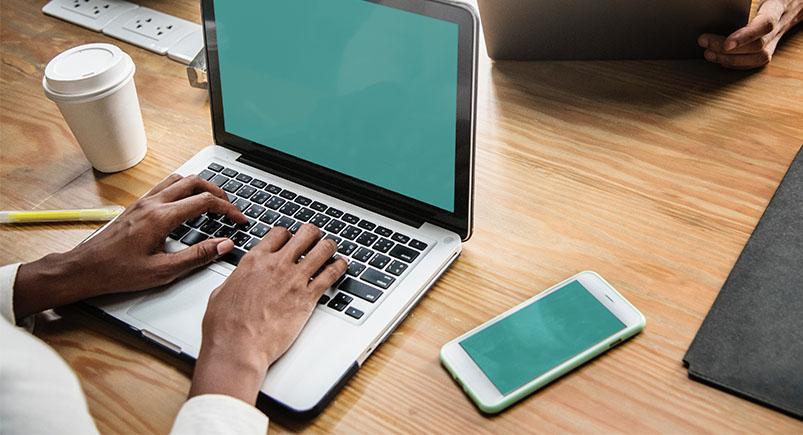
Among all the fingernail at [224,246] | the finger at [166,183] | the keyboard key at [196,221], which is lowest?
the keyboard key at [196,221]

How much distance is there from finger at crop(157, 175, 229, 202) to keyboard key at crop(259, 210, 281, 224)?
52mm

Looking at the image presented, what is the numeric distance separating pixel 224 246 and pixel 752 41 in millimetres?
734

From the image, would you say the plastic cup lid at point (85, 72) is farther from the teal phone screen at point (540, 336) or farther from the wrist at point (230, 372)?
the teal phone screen at point (540, 336)

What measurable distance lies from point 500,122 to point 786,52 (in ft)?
1.41

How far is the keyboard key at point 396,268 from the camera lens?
2.69ft

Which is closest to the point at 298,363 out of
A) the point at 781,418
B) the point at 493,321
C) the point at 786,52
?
the point at 493,321

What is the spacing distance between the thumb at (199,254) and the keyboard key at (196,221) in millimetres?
49

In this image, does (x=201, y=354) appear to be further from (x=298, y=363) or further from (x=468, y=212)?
(x=468, y=212)

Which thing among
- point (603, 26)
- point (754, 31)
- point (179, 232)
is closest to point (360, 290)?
point (179, 232)

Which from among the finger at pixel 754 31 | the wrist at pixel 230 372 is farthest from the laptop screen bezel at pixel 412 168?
the finger at pixel 754 31

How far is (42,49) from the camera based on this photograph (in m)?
1.29

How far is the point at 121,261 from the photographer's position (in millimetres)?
820

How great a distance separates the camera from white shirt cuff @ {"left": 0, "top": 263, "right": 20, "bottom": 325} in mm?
794

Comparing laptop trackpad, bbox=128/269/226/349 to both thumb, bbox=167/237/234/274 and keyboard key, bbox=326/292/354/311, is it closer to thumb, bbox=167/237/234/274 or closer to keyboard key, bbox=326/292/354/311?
thumb, bbox=167/237/234/274
